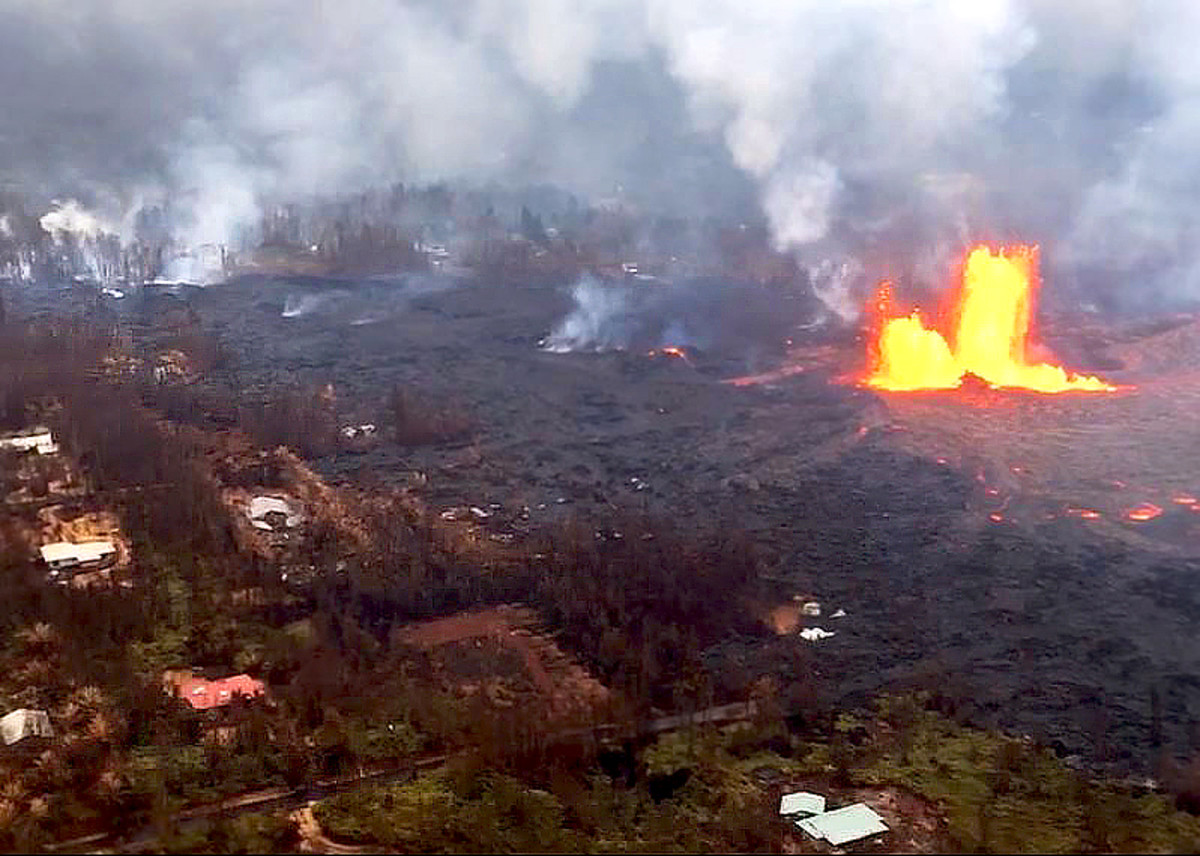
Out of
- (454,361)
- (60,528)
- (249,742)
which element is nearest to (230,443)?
(60,528)

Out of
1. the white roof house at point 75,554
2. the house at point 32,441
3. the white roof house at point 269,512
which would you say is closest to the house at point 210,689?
the white roof house at point 75,554

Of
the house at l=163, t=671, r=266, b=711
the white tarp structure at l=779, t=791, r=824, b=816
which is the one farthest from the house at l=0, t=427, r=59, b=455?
the white tarp structure at l=779, t=791, r=824, b=816

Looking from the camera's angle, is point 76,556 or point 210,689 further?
point 76,556

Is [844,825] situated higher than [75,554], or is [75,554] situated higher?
[75,554]

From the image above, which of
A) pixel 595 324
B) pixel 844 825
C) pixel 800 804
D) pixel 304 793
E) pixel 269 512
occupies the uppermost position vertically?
pixel 595 324

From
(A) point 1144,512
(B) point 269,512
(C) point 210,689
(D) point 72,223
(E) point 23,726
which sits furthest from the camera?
(D) point 72,223

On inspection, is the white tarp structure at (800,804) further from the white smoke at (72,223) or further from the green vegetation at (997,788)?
the white smoke at (72,223)

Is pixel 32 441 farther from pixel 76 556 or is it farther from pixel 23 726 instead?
pixel 23 726

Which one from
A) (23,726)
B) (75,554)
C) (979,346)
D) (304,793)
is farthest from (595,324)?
(304,793)
